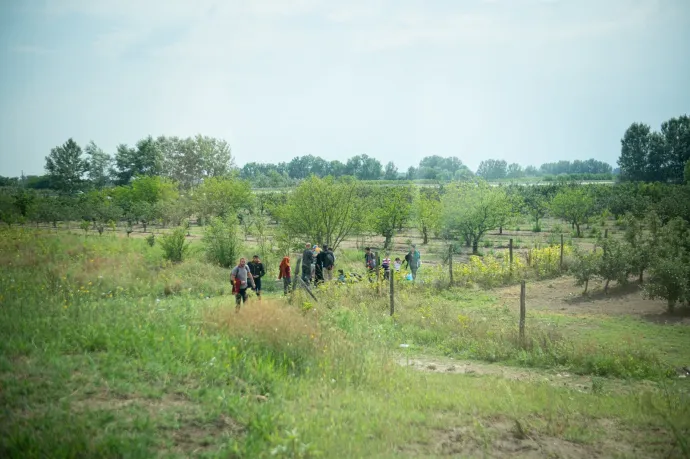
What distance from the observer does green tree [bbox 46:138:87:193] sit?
256 ft

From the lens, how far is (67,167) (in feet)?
260

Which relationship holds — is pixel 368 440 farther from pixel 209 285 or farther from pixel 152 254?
pixel 152 254

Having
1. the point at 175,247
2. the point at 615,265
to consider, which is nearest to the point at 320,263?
the point at 175,247

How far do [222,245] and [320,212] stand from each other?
550 centimetres

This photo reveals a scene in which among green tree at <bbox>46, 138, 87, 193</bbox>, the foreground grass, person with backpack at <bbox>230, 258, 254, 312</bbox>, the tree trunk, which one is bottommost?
Result: the tree trunk

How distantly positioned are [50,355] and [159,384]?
5.44ft

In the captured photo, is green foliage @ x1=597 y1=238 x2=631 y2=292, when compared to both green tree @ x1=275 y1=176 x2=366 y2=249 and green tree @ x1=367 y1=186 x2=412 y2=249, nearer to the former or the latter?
green tree @ x1=275 y1=176 x2=366 y2=249

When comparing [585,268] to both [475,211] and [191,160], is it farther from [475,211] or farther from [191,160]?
[191,160]

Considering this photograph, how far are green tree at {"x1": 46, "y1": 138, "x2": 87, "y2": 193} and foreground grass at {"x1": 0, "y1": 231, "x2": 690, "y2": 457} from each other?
77.6 metres

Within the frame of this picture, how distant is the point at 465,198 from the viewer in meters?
35.6

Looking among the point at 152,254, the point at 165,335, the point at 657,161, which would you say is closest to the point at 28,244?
the point at 152,254

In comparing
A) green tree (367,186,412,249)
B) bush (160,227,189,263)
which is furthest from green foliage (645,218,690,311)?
green tree (367,186,412,249)

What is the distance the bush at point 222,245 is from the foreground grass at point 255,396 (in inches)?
521

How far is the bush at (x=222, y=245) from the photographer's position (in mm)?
24234
